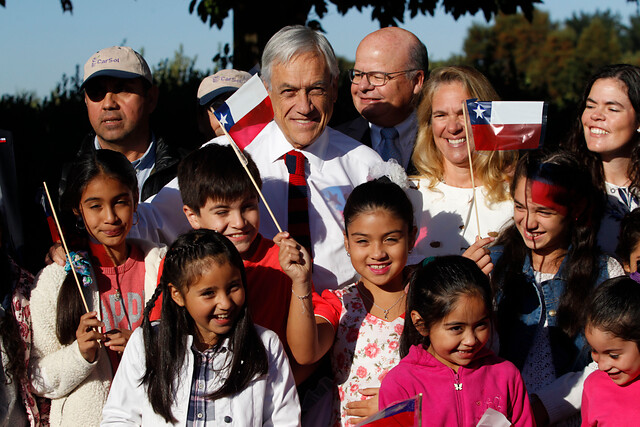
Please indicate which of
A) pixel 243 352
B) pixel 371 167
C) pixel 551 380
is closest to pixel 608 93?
pixel 371 167

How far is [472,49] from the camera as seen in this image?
82.8 metres

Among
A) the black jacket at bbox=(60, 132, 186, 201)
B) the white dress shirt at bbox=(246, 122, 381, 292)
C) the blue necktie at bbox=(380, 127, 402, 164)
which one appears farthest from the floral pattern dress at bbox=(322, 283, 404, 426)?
the black jacket at bbox=(60, 132, 186, 201)

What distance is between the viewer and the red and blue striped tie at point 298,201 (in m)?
4.55

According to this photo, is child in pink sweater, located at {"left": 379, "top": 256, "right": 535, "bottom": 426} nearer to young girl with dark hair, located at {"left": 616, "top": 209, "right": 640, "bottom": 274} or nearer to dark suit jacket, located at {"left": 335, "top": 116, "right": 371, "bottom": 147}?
young girl with dark hair, located at {"left": 616, "top": 209, "right": 640, "bottom": 274}

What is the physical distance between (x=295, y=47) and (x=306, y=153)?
0.63m

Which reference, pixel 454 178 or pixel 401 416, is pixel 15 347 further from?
pixel 454 178

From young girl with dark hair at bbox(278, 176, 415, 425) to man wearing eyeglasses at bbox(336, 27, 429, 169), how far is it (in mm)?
1766

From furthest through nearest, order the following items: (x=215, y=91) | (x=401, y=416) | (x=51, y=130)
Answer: (x=51, y=130) < (x=215, y=91) < (x=401, y=416)

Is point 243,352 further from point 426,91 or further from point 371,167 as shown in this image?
point 426,91

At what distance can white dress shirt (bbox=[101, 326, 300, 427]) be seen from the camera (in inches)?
139

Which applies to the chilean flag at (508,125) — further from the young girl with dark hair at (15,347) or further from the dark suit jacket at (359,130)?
the young girl with dark hair at (15,347)

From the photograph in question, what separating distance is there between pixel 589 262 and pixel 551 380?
625 millimetres

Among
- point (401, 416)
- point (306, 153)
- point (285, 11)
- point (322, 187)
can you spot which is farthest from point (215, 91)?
point (285, 11)

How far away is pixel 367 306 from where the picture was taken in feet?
13.4
